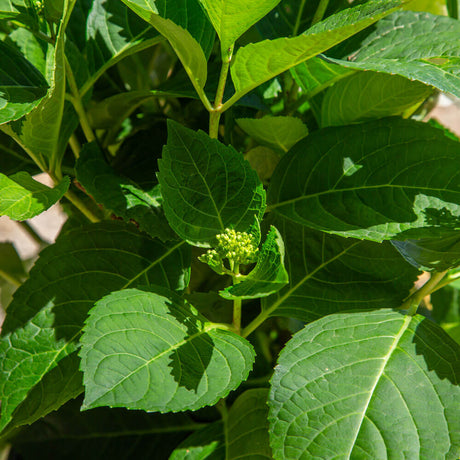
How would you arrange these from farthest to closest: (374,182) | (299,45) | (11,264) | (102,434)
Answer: (11,264), (102,434), (374,182), (299,45)

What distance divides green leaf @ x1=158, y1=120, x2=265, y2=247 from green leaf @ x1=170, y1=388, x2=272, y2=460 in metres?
0.20

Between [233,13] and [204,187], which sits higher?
[233,13]

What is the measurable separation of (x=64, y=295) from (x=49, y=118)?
6.9 inches

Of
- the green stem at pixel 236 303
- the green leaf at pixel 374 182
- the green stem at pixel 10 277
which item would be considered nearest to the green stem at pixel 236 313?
the green stem at pixel 236 303

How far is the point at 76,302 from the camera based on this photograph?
1.74ft

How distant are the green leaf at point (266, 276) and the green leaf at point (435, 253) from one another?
0.15 metres

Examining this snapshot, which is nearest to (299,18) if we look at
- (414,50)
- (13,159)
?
(414,50)

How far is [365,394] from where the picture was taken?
1.44 ft

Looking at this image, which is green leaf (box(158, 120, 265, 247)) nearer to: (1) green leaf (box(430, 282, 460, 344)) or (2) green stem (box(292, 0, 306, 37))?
(2) green stem (box(292, 0, 306, 37))

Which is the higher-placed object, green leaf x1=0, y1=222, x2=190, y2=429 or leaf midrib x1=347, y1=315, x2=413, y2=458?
green leaf x1=0, y1=222, x2=190, y2=429

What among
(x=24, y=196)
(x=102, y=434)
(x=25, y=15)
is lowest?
(x=102, y=434)

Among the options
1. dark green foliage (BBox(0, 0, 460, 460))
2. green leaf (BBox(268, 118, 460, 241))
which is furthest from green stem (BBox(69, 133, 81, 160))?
green leaf (BBox(268, 118, 460, 241))

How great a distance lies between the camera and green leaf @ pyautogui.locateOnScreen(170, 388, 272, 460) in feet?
1.80

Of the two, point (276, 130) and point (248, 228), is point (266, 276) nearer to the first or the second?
point (248, 228)
